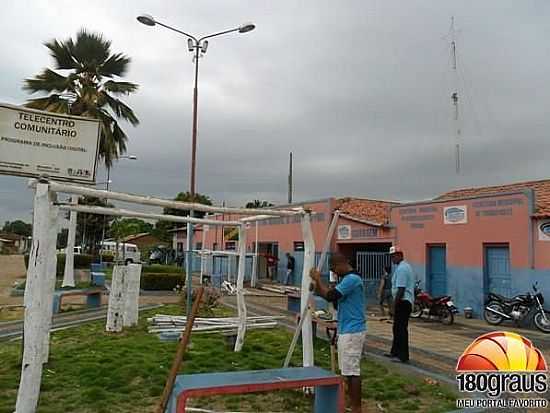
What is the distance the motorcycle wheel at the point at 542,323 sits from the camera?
42.5ft

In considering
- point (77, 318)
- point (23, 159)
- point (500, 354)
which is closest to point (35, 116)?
point (23, 159)

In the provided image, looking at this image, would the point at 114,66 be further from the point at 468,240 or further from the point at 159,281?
the point at 468,240

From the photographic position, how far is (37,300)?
16.8 feet

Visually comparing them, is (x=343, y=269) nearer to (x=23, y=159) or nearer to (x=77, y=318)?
(x=23, y=159)

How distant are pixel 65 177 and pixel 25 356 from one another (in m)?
2.29

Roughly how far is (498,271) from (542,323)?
2.71 m

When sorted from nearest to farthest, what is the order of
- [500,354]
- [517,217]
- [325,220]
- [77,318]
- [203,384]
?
[500,354] < [203,384] < [77,318] < [517,217] < [325,220]

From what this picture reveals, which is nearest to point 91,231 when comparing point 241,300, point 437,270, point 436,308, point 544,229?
point 437,270

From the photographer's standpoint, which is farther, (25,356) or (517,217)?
(517,217)

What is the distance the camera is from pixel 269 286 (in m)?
25.0

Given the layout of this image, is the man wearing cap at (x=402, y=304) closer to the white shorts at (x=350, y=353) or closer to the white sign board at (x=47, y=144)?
the white shorts at (x=350, y=353)

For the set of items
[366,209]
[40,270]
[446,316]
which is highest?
[366,209]

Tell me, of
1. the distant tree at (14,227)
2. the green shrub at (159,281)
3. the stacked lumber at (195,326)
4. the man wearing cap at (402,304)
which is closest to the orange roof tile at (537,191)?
the man wearing cap at (402,304)

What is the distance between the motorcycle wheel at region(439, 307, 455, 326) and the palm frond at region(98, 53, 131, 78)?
13858 millimetres
